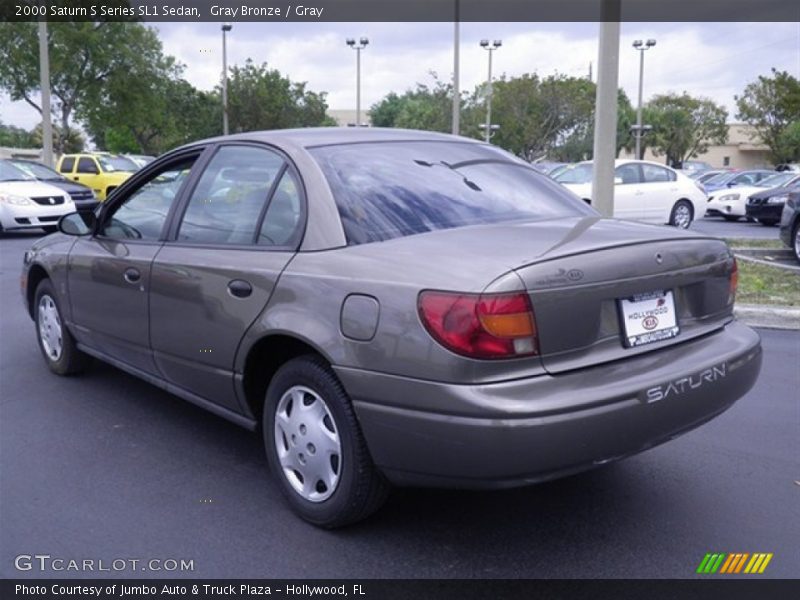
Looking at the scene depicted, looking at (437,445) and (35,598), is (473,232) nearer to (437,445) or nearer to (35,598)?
(437,445)

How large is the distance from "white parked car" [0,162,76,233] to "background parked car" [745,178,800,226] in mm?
15376

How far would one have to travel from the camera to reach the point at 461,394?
2.68 m

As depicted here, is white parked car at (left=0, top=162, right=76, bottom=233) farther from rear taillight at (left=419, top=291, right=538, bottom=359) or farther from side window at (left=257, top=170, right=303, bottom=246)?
rear taillight at (left=419, top=291, right=538, bottom=359)

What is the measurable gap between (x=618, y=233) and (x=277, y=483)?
5.90 feet

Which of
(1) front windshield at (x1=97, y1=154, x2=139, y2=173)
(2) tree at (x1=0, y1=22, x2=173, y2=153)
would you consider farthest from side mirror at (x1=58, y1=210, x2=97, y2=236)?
(2) tree at (x1=0, y1=22, x2=173, y2=153)

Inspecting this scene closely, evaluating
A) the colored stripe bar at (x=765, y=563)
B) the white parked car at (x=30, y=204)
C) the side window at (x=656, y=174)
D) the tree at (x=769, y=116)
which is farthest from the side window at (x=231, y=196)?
the tree at (x=769, y=116)

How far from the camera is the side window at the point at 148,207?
4289 mm

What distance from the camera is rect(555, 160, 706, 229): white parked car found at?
15.8 m

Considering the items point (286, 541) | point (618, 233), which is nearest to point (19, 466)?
point (286, 541)

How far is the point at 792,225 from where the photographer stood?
35.1 feet

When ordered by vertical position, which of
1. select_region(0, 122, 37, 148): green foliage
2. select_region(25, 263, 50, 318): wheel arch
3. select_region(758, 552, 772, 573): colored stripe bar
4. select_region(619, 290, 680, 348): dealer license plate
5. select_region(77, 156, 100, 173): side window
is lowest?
select_region(758, 552, 772, 573): colored stripe bar

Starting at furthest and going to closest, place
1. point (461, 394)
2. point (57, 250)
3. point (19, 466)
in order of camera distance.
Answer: point (57, 250)
point (19, 466)
point (461, 394)

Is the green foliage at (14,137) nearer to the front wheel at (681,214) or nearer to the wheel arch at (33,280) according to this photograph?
the front wheel at (681,214)

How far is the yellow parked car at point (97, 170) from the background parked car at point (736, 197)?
16.1 m
